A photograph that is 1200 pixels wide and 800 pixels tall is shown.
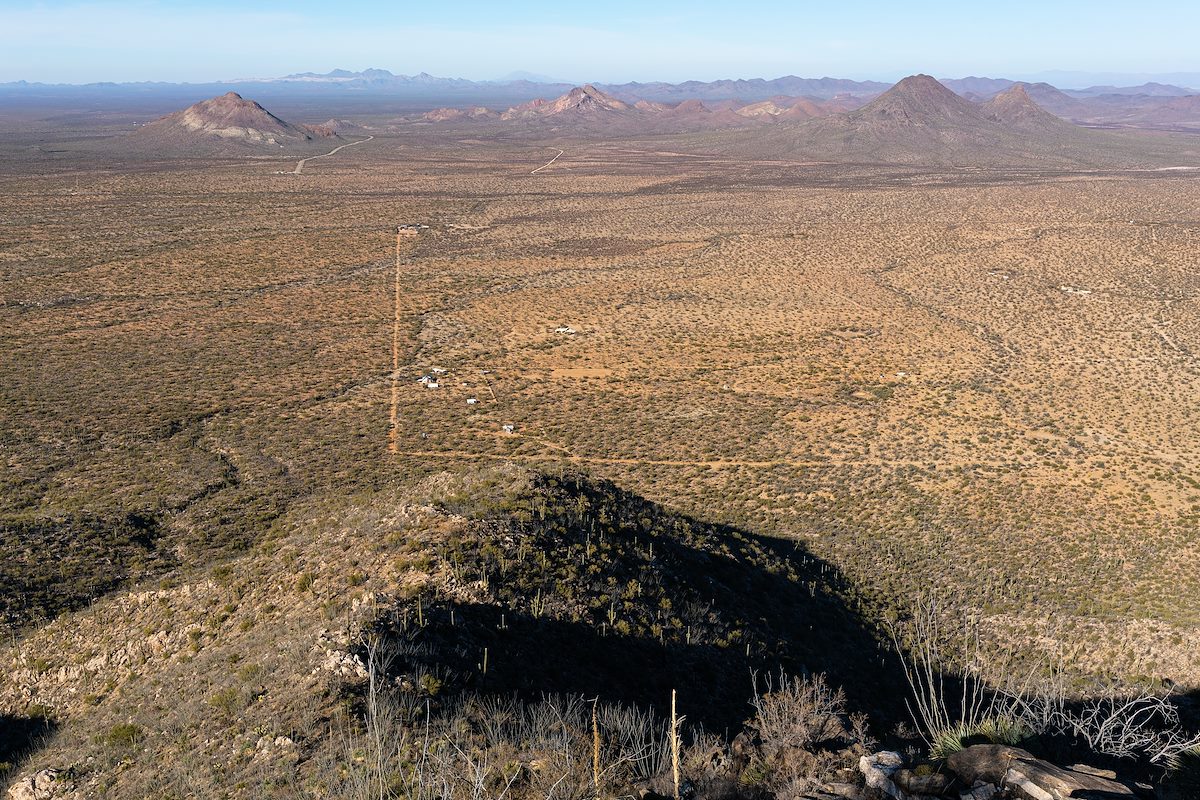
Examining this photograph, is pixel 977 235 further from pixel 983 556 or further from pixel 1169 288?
pixel 983 556

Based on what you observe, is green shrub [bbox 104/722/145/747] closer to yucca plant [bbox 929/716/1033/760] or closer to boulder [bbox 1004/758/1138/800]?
yucca plant [bbox 929/716/1033/760]

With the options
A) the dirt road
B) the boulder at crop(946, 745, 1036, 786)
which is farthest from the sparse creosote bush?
the dirt road

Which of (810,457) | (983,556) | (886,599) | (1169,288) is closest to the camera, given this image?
(886,599)

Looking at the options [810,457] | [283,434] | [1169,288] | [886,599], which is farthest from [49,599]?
[1169,288]

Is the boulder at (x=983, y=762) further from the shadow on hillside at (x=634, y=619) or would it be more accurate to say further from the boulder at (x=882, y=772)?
the shadow on hillside at (x=634, y=619)

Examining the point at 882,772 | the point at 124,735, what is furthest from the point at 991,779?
the point at 124,735

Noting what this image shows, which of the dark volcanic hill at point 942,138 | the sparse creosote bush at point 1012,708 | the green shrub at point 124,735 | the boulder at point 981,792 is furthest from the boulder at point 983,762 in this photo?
the dark volcanic hill at point 942,138
